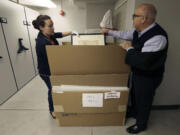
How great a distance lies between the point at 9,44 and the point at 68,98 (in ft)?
5.97

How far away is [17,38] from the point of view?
2.46 meters

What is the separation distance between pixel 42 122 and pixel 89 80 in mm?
1056

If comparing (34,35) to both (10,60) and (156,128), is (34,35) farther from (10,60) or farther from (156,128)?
(156,128)

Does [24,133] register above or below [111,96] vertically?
below

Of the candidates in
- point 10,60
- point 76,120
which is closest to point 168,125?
point 76,120

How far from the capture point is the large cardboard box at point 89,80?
1139 mm

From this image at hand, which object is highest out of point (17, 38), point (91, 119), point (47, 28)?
Result: point (47, 28)

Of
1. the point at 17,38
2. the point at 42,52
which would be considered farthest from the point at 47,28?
the point at 17,38

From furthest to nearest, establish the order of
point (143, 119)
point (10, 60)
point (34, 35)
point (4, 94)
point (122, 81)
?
1. point (34, 35)
2. point (10, 60)
3. point (4, 94)
4. point (143, 119)
5. point (122, 81)

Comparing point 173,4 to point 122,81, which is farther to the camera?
point 173,4

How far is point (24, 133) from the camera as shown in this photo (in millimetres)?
1475

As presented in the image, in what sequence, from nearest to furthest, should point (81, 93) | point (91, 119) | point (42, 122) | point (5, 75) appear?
point (81, 93) → point (91, 119) → point (42, 122) → point (5, 75)

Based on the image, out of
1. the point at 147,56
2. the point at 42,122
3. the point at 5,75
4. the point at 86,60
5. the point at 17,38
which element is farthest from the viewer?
the point at 17,38

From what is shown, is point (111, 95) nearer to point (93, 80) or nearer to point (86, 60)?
point (93, 80)
